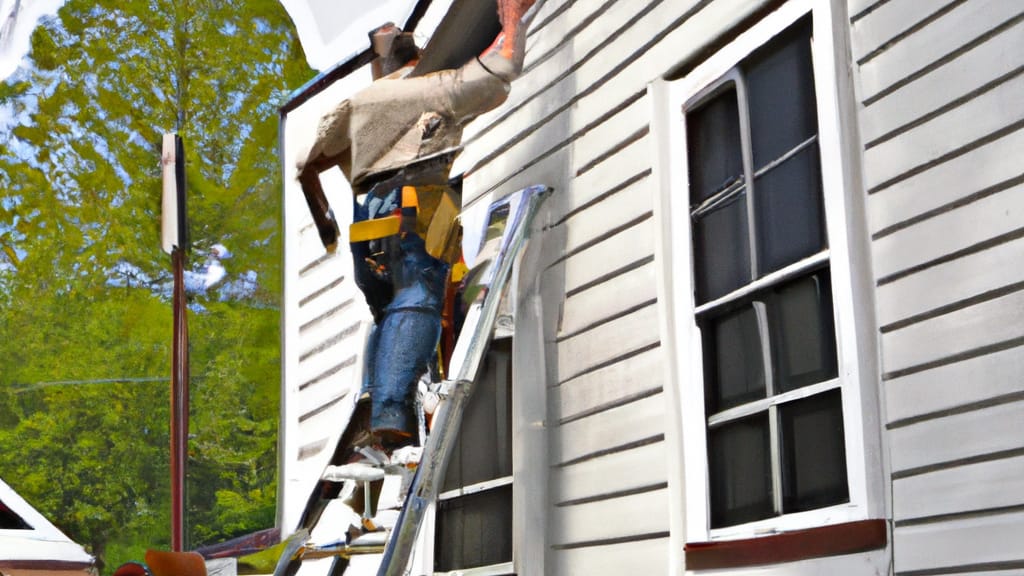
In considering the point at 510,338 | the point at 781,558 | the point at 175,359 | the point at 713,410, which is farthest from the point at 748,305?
the point at 175,359

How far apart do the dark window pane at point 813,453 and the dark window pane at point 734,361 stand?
113 mm

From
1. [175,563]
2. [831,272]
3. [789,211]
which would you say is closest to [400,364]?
[175,563]

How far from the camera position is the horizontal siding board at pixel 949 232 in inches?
64.1

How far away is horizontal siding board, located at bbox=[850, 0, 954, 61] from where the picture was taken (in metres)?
1.83

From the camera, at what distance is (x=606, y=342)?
8.48 ft

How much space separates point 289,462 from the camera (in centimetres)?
286

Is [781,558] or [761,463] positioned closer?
[781,558]

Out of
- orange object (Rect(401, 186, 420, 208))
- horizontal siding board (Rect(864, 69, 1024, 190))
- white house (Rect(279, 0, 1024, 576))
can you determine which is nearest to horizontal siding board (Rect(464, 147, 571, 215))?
white house (Rect(279, 0, 1024, 576))

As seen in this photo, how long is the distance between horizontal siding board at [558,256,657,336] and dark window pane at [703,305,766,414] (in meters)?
0.20

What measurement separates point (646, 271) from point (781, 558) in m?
0.71

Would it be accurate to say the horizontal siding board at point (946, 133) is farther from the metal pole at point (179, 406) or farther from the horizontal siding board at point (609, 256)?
the metal pole at point (179, 406)

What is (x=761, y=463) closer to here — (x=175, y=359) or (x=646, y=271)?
(x=646, y=271)

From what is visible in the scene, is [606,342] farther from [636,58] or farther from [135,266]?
[135,266]

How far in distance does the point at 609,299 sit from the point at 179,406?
115 cm
